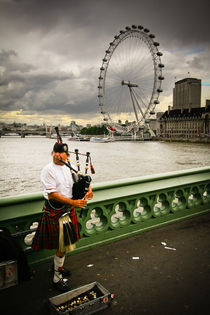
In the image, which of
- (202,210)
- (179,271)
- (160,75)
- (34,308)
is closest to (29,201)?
(34,308)

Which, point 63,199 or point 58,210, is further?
point 58,210

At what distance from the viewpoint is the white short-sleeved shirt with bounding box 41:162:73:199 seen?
2.38m

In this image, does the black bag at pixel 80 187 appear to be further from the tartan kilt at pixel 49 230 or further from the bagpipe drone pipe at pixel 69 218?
the tartan kilt at pixel 49 230

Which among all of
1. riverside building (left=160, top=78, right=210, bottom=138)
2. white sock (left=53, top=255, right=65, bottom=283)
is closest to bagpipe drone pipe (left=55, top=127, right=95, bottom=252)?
white sock (left=53, top=255, right=65, bottom=283)

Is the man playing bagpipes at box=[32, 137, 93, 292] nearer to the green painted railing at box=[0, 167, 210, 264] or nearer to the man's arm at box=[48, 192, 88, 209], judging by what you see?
the man's arm at box=[48, 192, 88, 209]

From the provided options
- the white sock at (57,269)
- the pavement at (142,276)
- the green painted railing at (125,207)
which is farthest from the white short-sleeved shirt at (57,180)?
the pavement at (142,276)

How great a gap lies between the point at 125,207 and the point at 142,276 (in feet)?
3.38

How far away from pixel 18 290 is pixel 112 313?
3.05ft

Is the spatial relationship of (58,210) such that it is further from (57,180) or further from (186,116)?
(186,116)

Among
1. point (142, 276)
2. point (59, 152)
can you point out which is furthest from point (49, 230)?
point (142, 276)

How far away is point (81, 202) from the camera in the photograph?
7.93ft

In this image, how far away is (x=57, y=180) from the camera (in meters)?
2.43

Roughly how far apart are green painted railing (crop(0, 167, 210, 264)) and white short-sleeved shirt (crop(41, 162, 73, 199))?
54 centimetres

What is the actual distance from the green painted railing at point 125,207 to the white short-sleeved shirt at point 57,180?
1.78 ft
